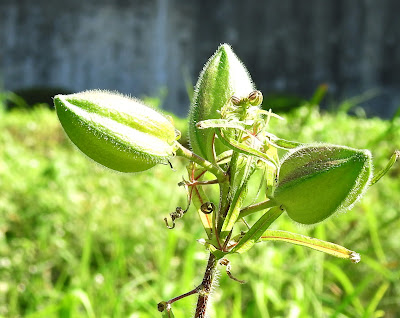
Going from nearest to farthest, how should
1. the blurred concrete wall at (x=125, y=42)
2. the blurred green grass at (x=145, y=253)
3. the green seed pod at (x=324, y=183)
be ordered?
the green seed pod at (x=324, y=183) → the blurred green grass at (x=145, y=253) → the blurred concrete wall at (x=125, y=42)

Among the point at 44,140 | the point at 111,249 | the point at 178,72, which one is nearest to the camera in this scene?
the point at 111,249

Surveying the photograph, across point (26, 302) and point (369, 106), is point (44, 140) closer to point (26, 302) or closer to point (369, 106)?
point (26, 302)

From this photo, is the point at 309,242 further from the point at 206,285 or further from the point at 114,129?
the point at 114,129

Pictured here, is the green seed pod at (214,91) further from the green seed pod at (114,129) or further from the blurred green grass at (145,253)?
Answer: the blurred green grass at (145,253)

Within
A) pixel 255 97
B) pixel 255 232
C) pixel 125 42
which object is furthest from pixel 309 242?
pixel 125 42

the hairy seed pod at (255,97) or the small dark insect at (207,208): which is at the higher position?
the hairy seed pod at (255,97)

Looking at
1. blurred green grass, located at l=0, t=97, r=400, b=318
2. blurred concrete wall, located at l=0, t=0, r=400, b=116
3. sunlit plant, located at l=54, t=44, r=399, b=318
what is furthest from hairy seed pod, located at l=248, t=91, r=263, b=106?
blurred concrete wall, located at l=0, t=0, r=400, b=116

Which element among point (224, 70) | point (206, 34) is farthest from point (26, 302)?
point (206, 34)

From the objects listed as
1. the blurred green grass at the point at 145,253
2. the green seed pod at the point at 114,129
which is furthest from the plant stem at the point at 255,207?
the blurred green grass at the point at 145,253
